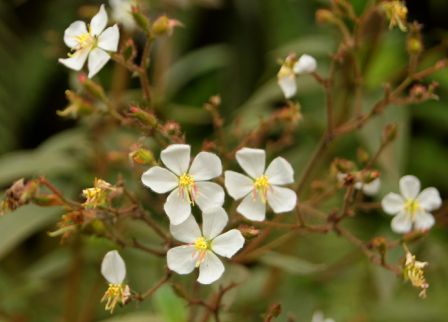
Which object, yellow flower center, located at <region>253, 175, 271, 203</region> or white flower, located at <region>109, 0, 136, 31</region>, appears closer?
yellow flower center, located at <region>253, 175, 271, 203</region>

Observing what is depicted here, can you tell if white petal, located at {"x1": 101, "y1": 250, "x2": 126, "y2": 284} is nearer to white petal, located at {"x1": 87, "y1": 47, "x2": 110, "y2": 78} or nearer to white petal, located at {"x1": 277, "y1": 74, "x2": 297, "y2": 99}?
white petal, located at {"x1": 87, "y1": 47, "x2": 110, "y2": 78}

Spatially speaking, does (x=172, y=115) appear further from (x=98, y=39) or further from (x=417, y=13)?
(x=417, y=13)

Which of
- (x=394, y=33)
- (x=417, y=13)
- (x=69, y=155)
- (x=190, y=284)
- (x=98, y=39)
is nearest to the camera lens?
(x=98, y=39)

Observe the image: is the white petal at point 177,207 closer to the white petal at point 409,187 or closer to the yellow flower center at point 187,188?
the yellow flower center at point 187,188

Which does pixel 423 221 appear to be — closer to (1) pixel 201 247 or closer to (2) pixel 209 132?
(1) pixel 201 247

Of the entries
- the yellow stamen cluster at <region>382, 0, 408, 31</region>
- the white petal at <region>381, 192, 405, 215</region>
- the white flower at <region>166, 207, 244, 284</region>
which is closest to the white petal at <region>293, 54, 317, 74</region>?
the yellow stamen cluster at <region>382, 0, 408, 31</region>

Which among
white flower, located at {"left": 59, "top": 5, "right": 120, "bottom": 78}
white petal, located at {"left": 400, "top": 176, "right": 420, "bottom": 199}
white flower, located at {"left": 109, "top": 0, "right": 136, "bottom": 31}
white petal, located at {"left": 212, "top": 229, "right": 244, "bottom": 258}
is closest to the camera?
white petal, located at {"left": 212, "top": 229, "right": 244, "bottom": 258}

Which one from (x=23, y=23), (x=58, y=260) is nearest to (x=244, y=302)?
(x=58, y=260)
